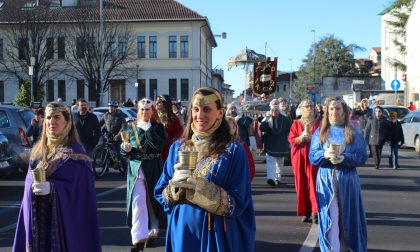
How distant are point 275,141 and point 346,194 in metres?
7.46

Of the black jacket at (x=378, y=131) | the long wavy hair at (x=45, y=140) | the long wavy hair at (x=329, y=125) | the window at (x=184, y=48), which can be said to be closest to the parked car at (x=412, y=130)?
the black jacket at (x=378, y=131)

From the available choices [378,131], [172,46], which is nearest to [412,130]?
[378,131]

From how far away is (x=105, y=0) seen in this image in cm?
6644

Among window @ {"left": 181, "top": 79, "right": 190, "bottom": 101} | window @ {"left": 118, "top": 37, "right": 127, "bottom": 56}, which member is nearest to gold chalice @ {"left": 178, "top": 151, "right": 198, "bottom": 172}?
window @ {"left": 118, "top": 37, "right": 127, "bottom": 56}

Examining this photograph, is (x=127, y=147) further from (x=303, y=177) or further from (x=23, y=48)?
(x=23, y=48)

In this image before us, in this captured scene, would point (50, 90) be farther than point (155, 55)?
No

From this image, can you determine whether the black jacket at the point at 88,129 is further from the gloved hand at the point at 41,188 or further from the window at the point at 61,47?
the window at the point at 61,47

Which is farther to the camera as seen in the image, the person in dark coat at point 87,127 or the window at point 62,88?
the window at point 62,88

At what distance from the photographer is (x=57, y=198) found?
5.26 meters

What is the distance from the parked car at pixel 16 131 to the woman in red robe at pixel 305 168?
671 centimetres

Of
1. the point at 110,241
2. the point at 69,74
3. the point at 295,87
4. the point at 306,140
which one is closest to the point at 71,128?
the point at 110,241

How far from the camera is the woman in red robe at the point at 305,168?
9.01 metres

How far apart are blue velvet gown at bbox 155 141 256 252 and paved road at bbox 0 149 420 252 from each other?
361 cm

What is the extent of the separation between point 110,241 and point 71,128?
2893 millimetres
